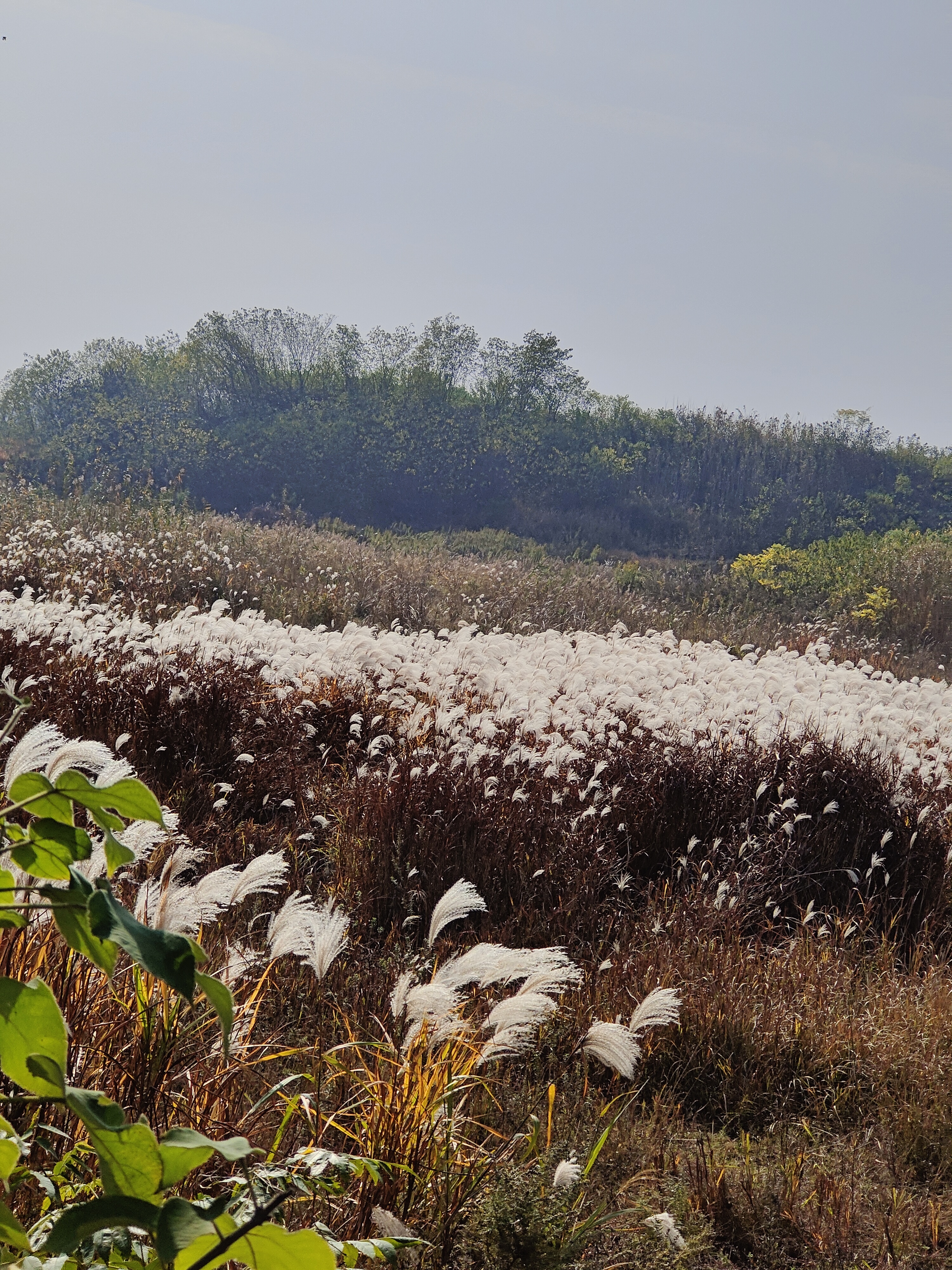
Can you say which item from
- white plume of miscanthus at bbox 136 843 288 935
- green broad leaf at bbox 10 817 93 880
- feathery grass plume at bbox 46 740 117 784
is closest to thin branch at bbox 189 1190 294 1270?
green broad leaf at bbox 10 817 93 880

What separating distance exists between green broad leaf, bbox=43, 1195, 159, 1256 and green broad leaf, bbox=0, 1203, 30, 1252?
0.29ft

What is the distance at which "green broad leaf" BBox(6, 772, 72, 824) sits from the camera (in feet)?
2.20

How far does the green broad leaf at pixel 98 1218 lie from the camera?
545mm

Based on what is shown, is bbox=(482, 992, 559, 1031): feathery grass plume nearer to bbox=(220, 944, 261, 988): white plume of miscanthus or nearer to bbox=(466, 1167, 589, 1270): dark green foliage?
bbox=(466, 1167, 589, 1270): dark green foliage

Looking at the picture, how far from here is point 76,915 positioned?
602 mm

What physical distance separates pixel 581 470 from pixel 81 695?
2754 centimetres

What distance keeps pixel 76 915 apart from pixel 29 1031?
0.24 ft

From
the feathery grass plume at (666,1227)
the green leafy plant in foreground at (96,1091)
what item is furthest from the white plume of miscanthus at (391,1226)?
the green leafy plant in foreground at (96,1091)

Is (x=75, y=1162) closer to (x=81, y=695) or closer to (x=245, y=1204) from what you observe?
(x=245, y=1204)

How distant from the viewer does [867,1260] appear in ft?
8.43

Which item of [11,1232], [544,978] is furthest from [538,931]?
[11,1232]

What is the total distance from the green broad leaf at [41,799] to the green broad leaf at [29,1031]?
11 centimetres

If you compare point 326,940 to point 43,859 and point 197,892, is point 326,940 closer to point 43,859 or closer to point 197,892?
point 197,892

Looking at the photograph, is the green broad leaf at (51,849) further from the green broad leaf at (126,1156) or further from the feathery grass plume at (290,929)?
the feathery grass plume at (290,929)
